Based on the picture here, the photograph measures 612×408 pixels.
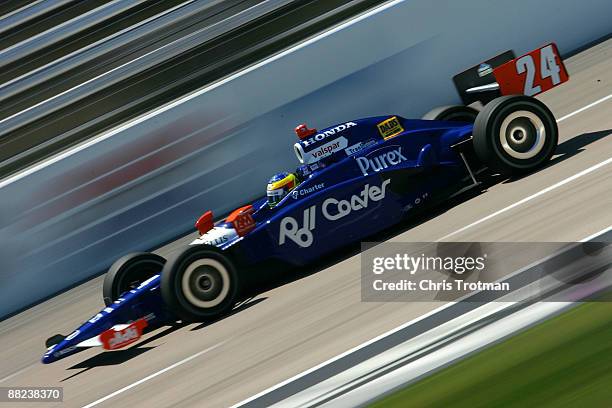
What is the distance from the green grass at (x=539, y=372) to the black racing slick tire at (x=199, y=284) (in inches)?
123

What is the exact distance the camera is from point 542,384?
15.4 ft

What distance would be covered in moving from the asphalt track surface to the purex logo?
1.26 ft

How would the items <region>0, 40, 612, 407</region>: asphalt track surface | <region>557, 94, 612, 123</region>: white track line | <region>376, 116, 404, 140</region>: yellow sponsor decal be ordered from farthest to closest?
<region>557, 94, 612, 123</region>: white track line, <region>376, 116, 404, 140</region>: yellow sponsor decal, <region>0, 40, 612, 407</region>: asphalt track surface

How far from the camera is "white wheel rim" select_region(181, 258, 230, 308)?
7.88 m

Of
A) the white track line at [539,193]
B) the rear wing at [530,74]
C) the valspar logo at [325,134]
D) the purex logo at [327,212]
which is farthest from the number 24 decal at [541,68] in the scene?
the purex logo at [327,212]

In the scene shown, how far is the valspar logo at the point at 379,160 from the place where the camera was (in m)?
8.38

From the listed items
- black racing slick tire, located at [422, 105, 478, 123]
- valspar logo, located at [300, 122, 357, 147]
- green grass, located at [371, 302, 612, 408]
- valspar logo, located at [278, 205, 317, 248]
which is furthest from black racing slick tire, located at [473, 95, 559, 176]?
green grass, located at [371, 302, 612, 408]

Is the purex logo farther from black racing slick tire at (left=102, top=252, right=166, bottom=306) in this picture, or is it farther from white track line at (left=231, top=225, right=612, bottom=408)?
white track line at (left=231, top=225, right=612, bottom=408)

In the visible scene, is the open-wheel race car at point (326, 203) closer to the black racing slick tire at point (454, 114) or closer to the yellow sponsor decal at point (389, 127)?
the yellow sponsor decal at point (389, 127)

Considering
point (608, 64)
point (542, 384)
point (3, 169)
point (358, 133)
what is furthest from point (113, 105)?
point (542, 384)

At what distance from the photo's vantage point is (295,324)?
704cm

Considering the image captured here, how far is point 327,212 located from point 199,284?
130 cm

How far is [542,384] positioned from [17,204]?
779 cm

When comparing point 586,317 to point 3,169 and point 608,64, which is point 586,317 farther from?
point 3,169
